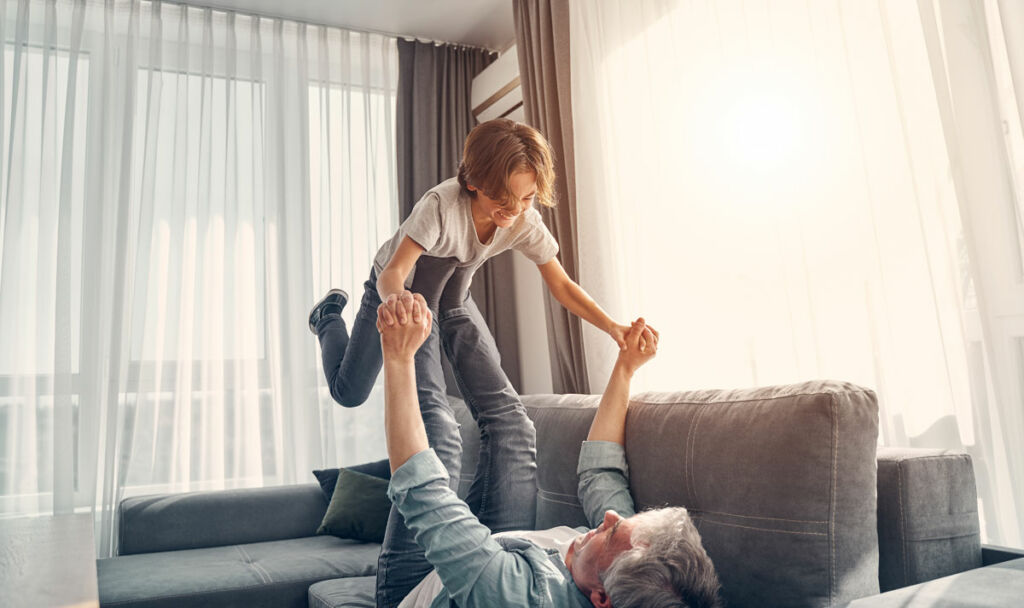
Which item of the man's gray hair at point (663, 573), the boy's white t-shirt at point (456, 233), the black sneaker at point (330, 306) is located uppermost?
the boy's white t-shirt at point (456, 233)

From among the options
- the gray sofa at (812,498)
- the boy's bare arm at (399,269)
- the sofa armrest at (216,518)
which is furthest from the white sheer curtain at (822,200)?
the sofa armrest at (216,518)

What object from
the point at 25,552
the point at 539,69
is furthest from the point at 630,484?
the point at 539,69

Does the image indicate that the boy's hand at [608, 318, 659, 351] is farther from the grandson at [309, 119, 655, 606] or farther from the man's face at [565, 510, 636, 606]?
the man's face at [565, 510, 636, 606]

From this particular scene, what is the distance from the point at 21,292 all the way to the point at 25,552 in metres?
1.92

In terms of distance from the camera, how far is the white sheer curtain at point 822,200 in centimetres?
164

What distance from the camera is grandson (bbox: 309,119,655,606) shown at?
1658 mm

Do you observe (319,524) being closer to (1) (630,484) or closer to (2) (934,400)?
→ (1) (630,484)

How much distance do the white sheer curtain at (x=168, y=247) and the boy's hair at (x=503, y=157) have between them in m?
2.20

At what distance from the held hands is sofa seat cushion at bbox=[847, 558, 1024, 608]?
802 millimetres

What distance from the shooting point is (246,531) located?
289 cm

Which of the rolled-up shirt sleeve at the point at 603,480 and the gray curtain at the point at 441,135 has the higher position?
the gray curtain at the point at 441,135

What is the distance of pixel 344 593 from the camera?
2.02 meters

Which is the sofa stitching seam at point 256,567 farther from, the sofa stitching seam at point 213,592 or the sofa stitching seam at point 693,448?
the sofa stitching seam at point 693,448

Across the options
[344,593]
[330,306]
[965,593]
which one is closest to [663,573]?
[965,593]
